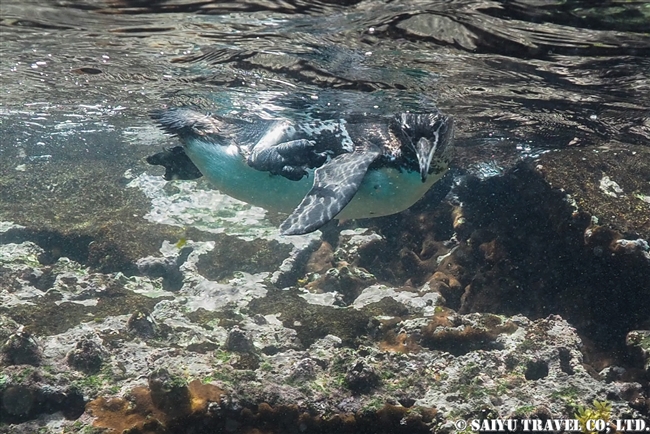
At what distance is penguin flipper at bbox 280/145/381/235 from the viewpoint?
18.9 feet

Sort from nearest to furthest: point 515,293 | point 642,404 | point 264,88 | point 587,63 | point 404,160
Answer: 1. point 642,404
2. point 404,160
3. point 587,63
4. point 515,293
5. point 264,88

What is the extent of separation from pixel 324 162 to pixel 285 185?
78cm

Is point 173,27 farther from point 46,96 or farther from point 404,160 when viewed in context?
point 46,96

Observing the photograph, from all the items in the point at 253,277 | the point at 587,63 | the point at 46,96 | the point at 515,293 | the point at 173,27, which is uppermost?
the point at 173,27

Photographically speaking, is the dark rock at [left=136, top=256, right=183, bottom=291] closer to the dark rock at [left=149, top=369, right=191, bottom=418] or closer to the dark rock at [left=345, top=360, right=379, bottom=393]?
the dark rock at [left=149, top=369, right=191, bottom=418]

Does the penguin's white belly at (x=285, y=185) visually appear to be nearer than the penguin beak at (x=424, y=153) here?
No

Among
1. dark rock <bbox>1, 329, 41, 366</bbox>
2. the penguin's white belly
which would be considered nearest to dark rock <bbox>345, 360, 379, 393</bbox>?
the penguin's white belly

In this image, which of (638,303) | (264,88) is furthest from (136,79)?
(638,303)

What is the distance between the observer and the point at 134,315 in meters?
7.74

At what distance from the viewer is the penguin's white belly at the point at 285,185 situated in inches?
272

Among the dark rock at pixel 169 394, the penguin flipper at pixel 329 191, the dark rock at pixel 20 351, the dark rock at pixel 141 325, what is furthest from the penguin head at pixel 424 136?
the dark rock at pixel 20 351

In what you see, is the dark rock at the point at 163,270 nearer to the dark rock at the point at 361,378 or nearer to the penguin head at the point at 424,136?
the dark rock at the point at 361,378

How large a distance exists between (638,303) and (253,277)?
789 centimetres

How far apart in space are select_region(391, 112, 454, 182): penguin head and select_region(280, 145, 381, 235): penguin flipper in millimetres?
555
